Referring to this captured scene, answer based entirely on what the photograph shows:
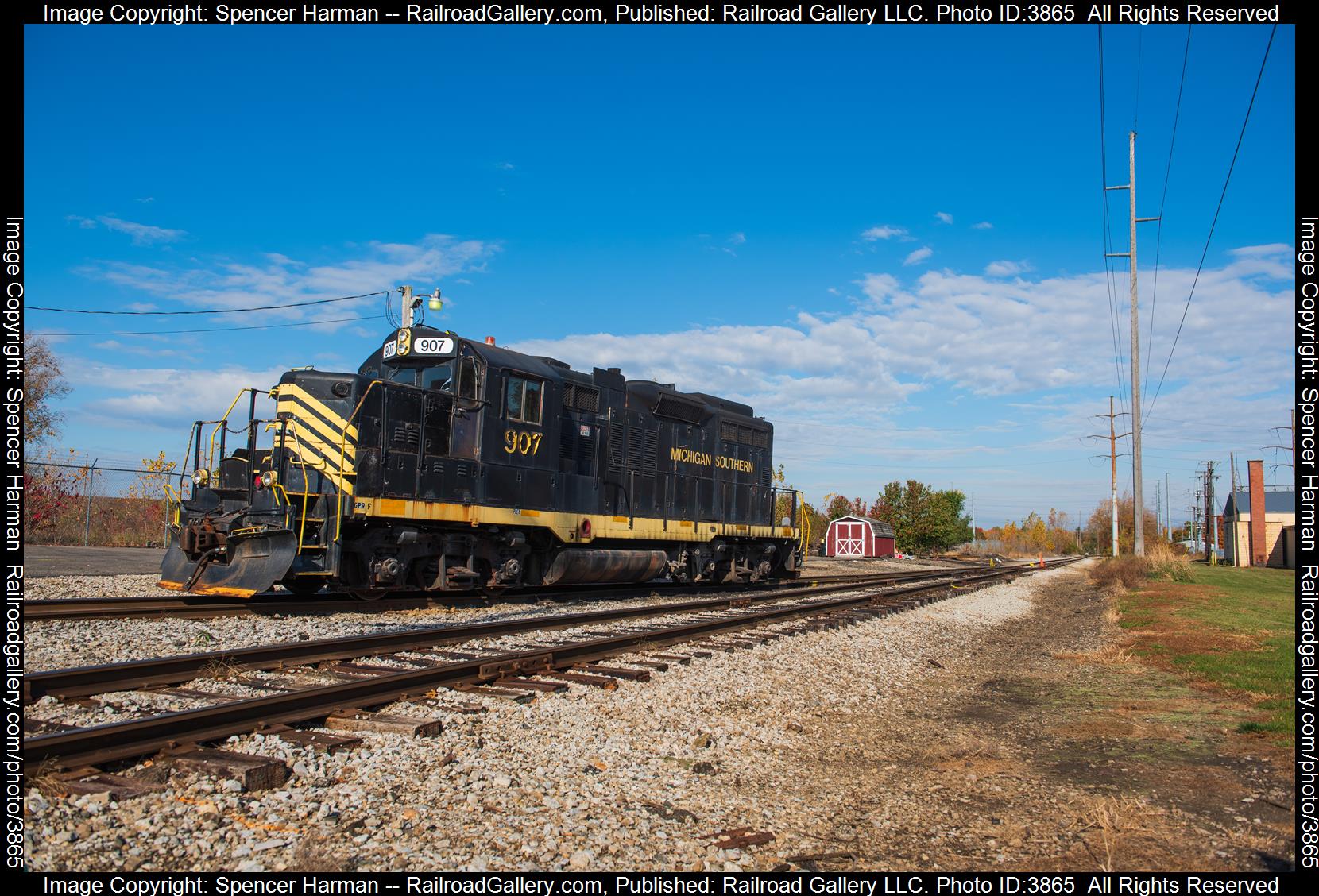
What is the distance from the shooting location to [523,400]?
13.5 metres

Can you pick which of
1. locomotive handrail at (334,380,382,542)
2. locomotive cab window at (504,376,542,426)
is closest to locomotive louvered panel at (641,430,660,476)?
locomotive cab window at (504,376,542,426)

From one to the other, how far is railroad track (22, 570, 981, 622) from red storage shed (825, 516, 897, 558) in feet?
140

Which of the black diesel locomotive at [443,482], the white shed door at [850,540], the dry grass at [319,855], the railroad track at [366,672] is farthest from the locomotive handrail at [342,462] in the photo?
the white shed door at [850,540]

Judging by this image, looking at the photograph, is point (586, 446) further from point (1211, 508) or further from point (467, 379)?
point (1211, 508)

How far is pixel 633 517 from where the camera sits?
15.9 m

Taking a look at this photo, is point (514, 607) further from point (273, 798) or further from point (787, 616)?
point (273, 798)

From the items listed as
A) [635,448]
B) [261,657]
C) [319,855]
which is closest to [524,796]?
[319,855]

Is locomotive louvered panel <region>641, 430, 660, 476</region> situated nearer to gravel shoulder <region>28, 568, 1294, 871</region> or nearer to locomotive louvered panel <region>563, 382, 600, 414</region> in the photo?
locomotive louvered panel <region>563, 382, 600, 414</region>

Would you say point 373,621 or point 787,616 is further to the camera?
point 787,616

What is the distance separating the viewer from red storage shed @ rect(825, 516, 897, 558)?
5578cm

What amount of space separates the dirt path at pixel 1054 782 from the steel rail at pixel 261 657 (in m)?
4.25
